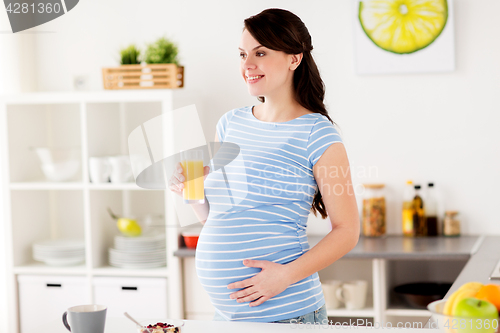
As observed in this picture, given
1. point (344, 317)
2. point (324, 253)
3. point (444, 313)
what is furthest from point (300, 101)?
point (344, 317)

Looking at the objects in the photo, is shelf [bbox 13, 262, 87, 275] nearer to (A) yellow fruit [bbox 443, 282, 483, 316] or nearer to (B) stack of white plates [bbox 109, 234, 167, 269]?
(B) stack of white plates [bbox 109, 234, 167, 269]

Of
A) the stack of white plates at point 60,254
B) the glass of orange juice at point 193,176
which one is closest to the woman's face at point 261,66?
the glass of orange juice at point 193,176

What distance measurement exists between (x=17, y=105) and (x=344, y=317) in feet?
6.07

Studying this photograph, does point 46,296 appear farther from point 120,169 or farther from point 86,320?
point 86,320

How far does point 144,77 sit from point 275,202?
145cm

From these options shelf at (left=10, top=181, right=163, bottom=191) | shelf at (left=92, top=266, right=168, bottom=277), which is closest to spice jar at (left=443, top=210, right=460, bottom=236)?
shelf at (left=92, top=266, right=168, bottom=277)

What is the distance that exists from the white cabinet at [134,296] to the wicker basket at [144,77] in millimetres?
880

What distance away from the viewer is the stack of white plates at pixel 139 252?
256 cm

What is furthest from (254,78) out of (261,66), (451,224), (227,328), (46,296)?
(46,296)

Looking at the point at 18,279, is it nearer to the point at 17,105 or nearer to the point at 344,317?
the point at 17,105

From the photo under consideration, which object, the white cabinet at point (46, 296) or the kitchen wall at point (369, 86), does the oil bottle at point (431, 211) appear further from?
the white cabinet at point (46, 296)

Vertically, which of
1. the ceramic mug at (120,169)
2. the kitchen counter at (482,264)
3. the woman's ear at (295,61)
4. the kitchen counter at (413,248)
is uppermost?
the woman's ear at (295,61)

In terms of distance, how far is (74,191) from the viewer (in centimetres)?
300

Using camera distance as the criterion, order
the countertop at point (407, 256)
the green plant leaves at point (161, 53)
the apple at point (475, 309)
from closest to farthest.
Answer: the apple at point (475, 309) → the countertop at point (407, 256) → the green plant leaves at point (161, 53)
